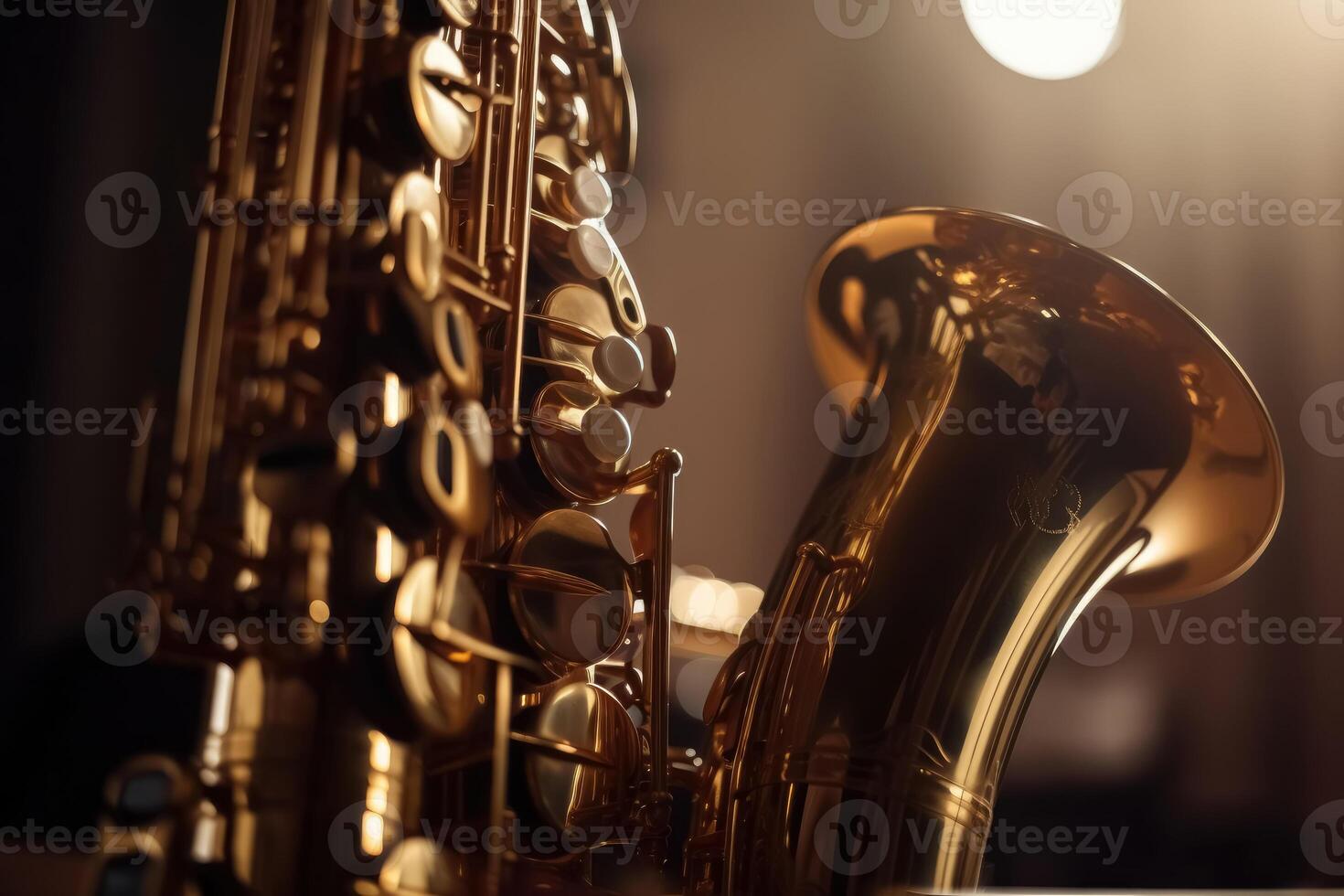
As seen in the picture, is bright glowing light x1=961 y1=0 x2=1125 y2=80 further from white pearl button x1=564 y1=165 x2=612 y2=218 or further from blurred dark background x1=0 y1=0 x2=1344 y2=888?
white pearl button x1=564 y1=165 x2=612 y2=218

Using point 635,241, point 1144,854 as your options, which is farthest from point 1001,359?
point 1144,854

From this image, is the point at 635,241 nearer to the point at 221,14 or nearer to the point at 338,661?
the point at 221,14

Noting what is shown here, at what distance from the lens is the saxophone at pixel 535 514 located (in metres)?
0.53

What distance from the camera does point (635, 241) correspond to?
1.73m

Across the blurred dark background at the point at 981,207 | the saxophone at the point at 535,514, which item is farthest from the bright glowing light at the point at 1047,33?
the saxophone at the point at 535,514

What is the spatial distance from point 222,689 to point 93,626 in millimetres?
409

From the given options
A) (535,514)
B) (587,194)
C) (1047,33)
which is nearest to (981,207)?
(1047,33)

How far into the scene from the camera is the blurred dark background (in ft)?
3.24

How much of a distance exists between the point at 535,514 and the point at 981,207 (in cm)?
139

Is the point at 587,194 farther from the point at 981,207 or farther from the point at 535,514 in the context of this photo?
the point at 981,207

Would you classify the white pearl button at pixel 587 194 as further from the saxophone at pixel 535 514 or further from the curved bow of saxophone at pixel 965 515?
the curved bow of saxophone at pixel 965 515

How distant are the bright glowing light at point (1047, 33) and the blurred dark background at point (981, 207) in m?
0.03

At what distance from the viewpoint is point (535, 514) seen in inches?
27.2

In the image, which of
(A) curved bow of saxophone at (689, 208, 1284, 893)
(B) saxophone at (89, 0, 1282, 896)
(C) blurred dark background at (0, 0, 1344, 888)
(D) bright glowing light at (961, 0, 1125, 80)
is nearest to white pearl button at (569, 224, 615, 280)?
(B) saxophone at (89, 0, 1282, 896)
